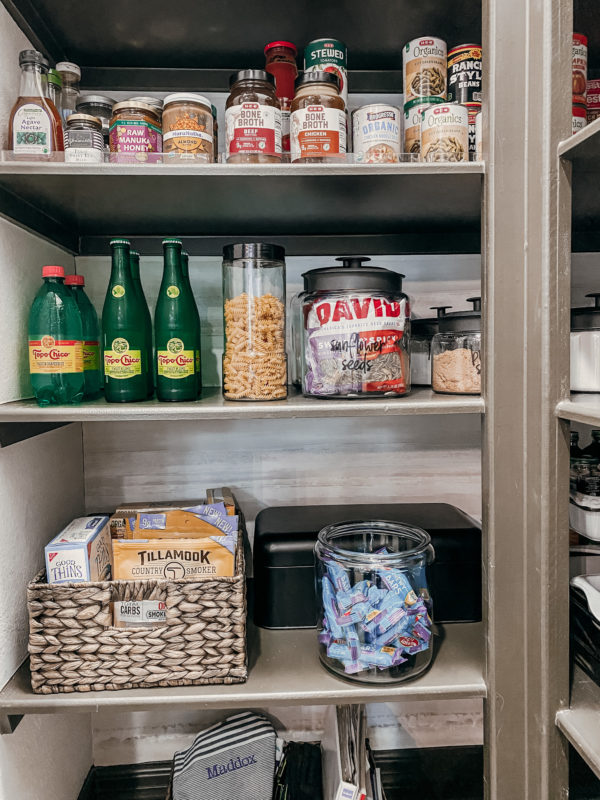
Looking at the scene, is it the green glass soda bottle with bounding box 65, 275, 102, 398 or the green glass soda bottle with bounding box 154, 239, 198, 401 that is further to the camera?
the green glass soda bottle with bounding box 65, 275, 102, 398

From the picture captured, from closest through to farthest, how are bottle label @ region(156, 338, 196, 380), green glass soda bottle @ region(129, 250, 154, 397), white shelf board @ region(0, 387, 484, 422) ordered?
white shelf board @ region(0, 387, 484, 422) → bottle label @ region(156, 338, 196, 380) → green glass soda bottle @ region(129, 250, 154, 397)

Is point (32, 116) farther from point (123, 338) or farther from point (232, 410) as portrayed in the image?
point (232, 410)

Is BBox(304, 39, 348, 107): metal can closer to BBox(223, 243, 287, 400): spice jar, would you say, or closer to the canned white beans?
the canned white beans

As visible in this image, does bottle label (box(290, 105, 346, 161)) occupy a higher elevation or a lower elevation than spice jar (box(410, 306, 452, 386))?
higher

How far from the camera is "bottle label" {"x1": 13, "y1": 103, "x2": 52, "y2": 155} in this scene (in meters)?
0.98

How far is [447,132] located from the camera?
100cm

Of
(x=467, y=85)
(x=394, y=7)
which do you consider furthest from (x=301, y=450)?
(x=394, y=7)

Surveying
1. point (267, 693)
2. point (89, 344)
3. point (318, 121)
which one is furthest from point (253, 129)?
point (267, 693)

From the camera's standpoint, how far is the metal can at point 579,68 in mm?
1077

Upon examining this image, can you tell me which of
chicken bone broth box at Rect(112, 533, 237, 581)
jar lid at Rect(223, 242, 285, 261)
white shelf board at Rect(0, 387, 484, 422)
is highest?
jar lid at Rect(223, 242, 285, 261)

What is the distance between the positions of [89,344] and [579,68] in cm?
109

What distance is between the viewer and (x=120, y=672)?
1.02 meters

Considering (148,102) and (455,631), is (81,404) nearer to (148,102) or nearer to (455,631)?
(148,102)

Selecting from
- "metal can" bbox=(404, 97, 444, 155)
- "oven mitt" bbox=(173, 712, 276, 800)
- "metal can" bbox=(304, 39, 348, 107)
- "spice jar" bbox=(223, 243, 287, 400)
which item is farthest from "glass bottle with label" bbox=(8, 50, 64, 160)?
"oven mitt" bbox=(173, 712, 276, 800)
